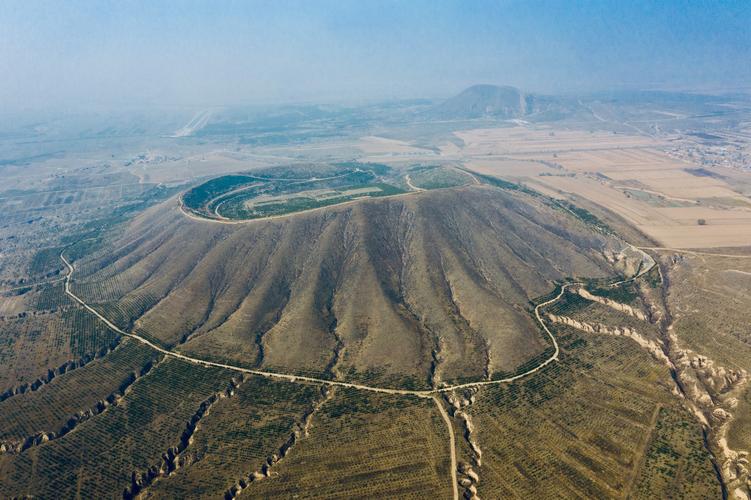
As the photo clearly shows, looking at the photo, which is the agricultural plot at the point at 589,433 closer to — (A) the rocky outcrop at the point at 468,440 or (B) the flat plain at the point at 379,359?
(B) the flat plain at the point at 379,359

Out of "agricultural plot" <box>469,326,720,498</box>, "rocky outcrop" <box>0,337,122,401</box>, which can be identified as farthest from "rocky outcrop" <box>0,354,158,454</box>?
"agricultural plot" <box>469,326,720,498</box>

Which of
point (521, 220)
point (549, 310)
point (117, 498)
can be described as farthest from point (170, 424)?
point (521, 220)

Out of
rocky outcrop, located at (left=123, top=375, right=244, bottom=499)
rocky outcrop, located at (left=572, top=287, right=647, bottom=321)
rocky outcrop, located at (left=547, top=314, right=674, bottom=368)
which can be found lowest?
rocky outcrop, located at (left=123, top=375, right=244, bottom=499)

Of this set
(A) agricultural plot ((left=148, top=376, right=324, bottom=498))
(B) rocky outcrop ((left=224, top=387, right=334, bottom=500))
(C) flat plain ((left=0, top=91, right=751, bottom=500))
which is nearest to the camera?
(B) rocky outcrop ((left=224, top=387, right=334, bottom=500))

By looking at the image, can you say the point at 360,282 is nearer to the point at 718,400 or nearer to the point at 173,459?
the point at 173,459

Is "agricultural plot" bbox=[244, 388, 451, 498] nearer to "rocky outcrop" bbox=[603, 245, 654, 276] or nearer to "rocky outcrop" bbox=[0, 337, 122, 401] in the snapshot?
"rocky outcrop" bbox=[0, 337, 122, 401]

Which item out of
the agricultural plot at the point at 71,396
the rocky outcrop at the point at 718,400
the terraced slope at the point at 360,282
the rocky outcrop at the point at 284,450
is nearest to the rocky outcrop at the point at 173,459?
the rocky outcrop at the point at 284,450
